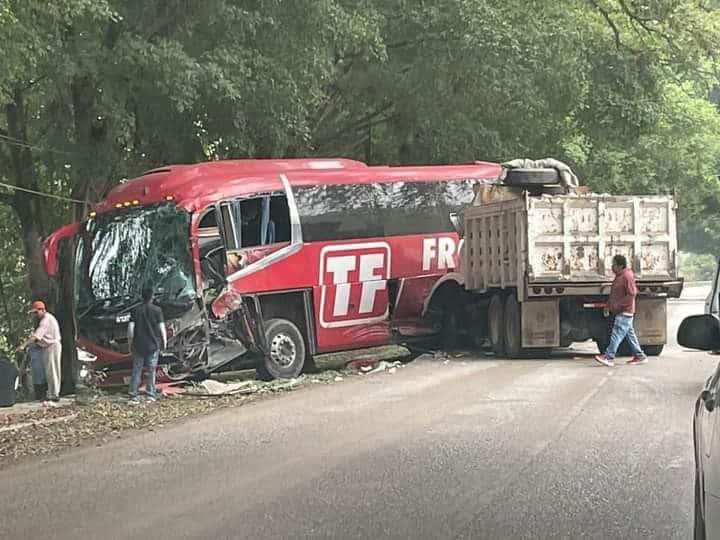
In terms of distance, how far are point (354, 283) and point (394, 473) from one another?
11.7 m

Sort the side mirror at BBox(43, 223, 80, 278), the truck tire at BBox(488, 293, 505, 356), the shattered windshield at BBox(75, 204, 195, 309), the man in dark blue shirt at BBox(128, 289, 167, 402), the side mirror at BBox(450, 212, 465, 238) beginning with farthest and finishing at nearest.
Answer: the side mirror at BBox(450, 212, 465, 238)
the truck tire at BBox(488, 293, 505, 356)
the side mirror at BBox(43, 223, 80, 278)
the shattered windshield at BBox(75, 204, 195, 309)
the man in dark blue shirt at BBox(128, 289, 167, 402)

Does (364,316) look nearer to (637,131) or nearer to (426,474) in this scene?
(637,131)

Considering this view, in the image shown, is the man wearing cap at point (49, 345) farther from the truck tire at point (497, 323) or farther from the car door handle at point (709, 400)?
the car door handle at point (709, 400)

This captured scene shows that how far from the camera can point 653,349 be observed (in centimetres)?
1950

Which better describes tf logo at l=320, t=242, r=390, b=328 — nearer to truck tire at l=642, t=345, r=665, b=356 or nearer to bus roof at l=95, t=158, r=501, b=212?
bus roof at l=95, t=158, r=501, b=212

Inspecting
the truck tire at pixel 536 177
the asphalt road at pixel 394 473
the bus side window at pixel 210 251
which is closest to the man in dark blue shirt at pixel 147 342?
the bus side window at pixel 210 251

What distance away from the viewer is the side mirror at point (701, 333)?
5.52 metres

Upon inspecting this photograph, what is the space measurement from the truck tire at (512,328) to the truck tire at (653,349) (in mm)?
2225

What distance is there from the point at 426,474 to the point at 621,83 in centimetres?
1697

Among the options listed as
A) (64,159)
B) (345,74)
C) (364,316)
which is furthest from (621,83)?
(64,159)

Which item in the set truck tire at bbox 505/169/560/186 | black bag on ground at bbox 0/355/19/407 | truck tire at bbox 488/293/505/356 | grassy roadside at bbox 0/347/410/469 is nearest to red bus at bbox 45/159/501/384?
grassy roadside at bbox 0/347/410/469

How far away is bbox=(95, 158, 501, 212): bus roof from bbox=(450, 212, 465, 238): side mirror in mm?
1071

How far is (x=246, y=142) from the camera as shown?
65.0 feet

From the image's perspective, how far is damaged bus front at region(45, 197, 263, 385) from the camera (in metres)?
18.0
